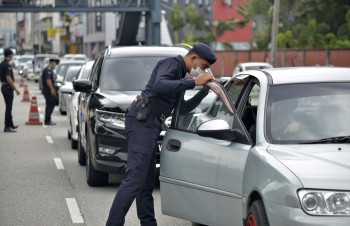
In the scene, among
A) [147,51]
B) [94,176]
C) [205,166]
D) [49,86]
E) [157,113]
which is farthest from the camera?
[49,86]

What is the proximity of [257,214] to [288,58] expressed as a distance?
34.8m

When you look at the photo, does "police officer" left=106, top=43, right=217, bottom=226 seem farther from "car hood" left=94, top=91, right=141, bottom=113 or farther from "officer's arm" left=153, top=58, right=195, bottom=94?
"car hood" left=94, top=91, right=141, bottom=113

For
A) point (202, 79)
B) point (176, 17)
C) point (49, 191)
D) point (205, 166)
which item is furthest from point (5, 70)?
point (176, 17)

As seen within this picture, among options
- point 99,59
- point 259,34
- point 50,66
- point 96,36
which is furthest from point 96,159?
point 96,36

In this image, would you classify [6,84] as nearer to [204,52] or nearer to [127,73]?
[127,73]

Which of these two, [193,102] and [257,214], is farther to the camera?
[193,102]

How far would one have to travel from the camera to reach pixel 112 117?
7.80 m

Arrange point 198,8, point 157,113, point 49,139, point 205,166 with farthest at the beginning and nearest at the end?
point 198,8 < point 49,139 < point 157,113 < point 205,166

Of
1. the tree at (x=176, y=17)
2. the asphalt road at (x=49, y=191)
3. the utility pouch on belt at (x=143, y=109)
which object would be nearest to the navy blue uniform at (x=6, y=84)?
the asphalt road at (x=49, y=191)

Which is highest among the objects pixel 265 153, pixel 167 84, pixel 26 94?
pixel 167 84

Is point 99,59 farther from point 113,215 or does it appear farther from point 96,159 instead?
point 113,215

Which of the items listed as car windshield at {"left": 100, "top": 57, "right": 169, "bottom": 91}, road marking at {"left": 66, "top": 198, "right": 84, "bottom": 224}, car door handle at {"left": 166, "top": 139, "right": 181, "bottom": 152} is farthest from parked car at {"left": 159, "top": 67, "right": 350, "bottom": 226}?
car windshield at {"left": 100, "top": 57, "right": 169, "bottom": 91}

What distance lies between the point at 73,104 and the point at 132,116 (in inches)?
279

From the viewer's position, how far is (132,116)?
5316 millimetres
